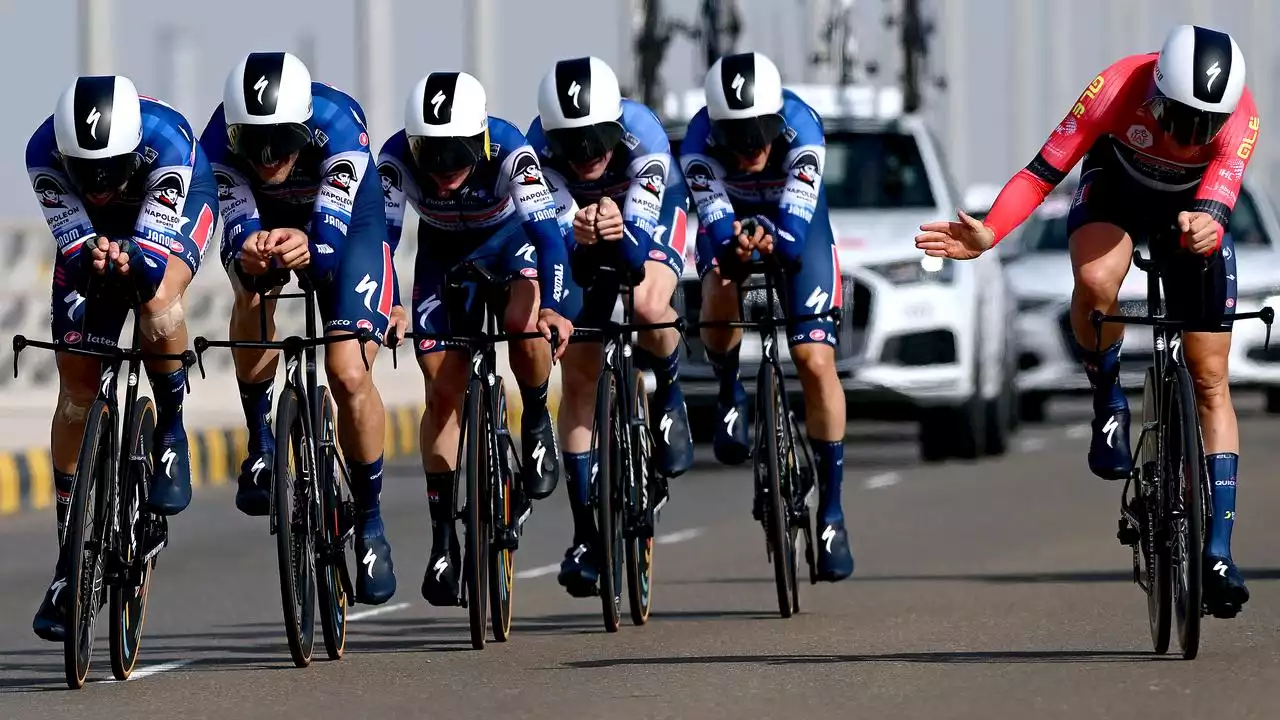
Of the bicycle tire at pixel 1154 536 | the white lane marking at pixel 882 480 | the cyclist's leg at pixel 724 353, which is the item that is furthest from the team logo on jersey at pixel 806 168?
the white lane marking at pixel 882 480

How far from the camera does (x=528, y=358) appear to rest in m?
10.8

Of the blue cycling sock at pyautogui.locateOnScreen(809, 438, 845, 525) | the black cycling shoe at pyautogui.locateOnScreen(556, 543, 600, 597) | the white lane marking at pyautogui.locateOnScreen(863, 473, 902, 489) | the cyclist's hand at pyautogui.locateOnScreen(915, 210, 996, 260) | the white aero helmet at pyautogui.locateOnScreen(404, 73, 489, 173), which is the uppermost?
the white aero helmet at pyautogui.locateOnScreen(404, 73, 489, 173)

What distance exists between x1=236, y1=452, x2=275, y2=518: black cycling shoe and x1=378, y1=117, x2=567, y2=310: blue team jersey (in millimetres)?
920

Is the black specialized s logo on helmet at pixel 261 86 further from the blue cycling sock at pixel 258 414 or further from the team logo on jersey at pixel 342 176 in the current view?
the blue cycling sock at pixel 258 414

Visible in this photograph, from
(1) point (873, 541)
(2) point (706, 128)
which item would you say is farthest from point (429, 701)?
(1) point (873, 541)

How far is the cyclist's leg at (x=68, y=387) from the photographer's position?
946cm

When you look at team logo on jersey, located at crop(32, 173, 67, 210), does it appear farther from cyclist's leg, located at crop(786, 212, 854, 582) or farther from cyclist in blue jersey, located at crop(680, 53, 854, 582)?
cyclist's leg, located at crop(786, 212, 854, 582)

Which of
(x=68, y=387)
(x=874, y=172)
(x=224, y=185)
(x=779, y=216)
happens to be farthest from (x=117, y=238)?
(x=874, y=172)

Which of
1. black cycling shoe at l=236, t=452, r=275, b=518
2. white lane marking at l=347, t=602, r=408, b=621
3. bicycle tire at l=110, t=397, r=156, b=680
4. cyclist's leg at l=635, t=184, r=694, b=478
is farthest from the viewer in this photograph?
white lane marking at l=347, t=602, r=408, b=621

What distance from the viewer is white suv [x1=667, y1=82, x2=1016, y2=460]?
18172mm

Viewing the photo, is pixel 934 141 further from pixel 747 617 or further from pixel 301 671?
pixel 301 671

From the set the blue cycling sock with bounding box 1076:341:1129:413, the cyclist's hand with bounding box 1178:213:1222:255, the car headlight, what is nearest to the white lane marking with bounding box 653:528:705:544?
the car headlight

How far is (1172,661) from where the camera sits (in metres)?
9.18

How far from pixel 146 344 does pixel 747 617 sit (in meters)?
2.64
